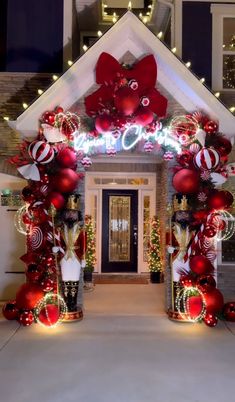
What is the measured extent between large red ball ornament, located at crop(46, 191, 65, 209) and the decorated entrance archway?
2cm

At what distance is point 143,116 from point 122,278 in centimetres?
508

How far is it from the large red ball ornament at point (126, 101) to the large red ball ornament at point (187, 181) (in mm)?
1231

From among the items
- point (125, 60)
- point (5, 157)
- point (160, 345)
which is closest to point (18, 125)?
point (5, 157)

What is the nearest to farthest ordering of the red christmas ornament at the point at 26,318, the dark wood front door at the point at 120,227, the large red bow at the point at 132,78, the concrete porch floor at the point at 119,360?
the concrete porch floor at the point at 119,360, the red christmas ornament at the point at 26,318, the large red bow at the point at 132,78, the dark wood front door at the point at 120,227

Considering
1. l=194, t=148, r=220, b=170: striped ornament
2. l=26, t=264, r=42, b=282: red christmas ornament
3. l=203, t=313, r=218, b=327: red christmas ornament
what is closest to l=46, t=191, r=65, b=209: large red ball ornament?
l=26, t=264, r=42, b=282: red christmas ornament

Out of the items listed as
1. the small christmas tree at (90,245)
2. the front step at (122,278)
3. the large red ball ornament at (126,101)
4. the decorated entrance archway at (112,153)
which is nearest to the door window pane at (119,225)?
the front step at (122,278)

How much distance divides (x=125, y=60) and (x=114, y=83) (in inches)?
25.1

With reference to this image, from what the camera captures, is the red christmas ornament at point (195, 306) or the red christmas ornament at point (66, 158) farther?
the red christmas ornament at point (66, 158)

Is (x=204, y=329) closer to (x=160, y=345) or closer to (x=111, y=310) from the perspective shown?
(x=160, y=345)

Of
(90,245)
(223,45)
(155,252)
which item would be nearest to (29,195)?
(90,245)

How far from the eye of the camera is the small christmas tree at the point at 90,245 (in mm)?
9727

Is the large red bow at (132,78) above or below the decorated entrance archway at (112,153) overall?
above

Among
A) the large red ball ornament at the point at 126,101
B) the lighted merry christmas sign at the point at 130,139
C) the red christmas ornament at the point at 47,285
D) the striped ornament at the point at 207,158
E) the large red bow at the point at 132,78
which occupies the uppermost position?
the large red bow at the point at 132,78

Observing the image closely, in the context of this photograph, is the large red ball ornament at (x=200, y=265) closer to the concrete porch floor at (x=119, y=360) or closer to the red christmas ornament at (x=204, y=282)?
the red christmas ornament at (x=204, y=282)
